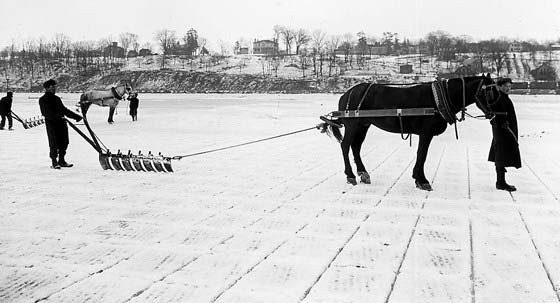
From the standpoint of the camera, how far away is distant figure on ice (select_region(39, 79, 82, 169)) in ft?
31.7

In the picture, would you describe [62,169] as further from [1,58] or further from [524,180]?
[1,58]

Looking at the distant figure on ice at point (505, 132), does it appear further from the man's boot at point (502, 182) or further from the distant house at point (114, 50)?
the distant house at point (114, 50)

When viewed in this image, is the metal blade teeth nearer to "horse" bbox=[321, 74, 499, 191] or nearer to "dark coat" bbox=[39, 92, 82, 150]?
"dark coat" bbox=[39, 92, 82, 150]

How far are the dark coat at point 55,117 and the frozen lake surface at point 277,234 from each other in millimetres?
666

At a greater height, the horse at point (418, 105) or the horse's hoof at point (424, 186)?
the horse at point (418, 105)

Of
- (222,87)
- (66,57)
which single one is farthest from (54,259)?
(66,57)

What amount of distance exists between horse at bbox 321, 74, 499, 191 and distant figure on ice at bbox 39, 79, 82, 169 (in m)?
5.36

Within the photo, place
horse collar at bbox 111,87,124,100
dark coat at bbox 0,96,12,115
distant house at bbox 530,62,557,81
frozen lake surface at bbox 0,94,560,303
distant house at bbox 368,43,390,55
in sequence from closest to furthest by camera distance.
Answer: frozen lake surface at bbox 0,94,560,303 → dark coat at bbox 0,96,12,115 → horse collar at bbox 111,87,124,100 → distant house at bbox 530,62,557,81 → distant house at bbox 368,43,390,55

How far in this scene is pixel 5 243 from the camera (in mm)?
4996

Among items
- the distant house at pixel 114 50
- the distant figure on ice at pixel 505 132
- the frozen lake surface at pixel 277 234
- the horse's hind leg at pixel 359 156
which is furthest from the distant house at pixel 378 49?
the distant figure on ice at pixel 505 132

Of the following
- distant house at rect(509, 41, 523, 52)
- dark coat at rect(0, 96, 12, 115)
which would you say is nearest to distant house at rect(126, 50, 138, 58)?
distant house at rect(509, 41, 523, 52)

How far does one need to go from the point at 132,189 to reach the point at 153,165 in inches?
56.8

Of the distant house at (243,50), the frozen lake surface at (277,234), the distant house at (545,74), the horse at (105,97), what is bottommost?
the frozen lake surface at (277,234)

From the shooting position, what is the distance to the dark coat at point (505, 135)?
7203 mm
